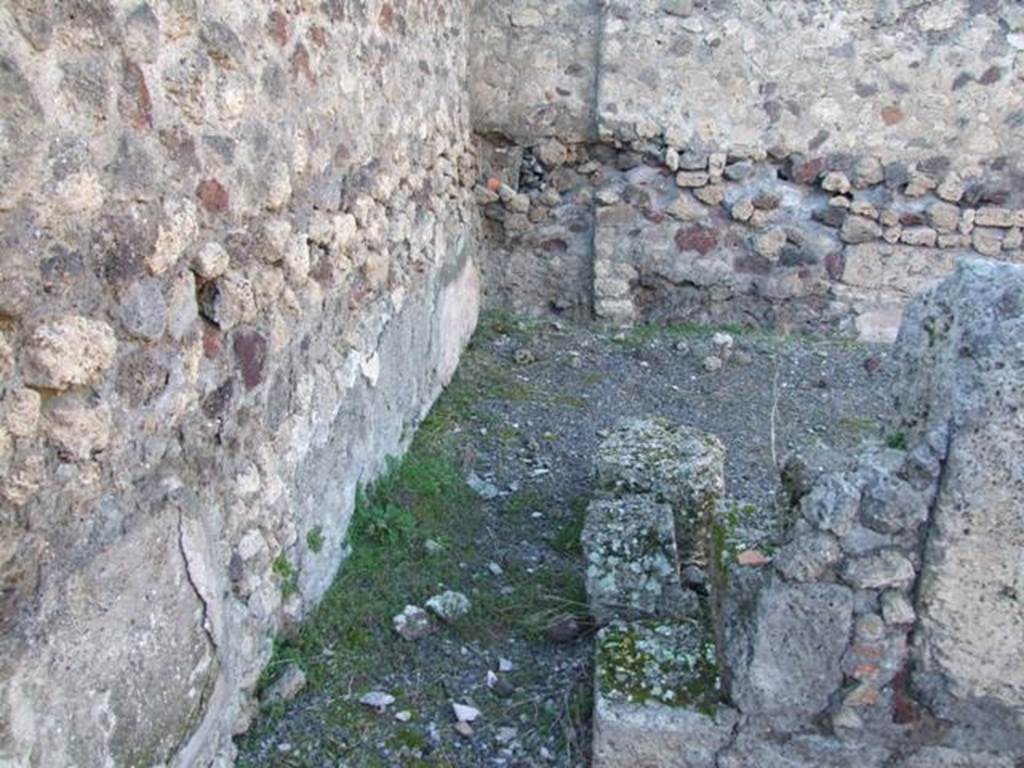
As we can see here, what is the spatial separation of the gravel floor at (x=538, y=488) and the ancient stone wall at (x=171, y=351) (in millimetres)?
307

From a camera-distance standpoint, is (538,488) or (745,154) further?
(745,154)

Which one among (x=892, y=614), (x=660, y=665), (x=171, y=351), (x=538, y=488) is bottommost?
(x=538, y=488)

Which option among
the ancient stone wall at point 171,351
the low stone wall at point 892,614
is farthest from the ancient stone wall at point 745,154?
the low stone wall at point 892,614

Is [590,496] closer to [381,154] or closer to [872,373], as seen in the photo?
[381,154]

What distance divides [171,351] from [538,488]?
1.97m

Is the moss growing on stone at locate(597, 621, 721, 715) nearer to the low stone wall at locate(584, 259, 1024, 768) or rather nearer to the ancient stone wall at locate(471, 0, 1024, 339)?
the low stone wall at locate(584, 259, 1024, 768)

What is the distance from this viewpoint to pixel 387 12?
3.31m

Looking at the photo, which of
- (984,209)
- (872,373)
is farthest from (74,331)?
(984,209)

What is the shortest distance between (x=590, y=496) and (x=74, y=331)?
2.32 m

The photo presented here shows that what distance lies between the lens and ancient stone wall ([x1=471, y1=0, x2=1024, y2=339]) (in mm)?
4988

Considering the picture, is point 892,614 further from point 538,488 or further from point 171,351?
point 538,488

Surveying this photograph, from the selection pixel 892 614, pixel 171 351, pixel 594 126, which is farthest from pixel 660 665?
pixel 594 126

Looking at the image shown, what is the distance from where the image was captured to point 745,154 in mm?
5176

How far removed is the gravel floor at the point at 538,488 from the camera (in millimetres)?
2326
